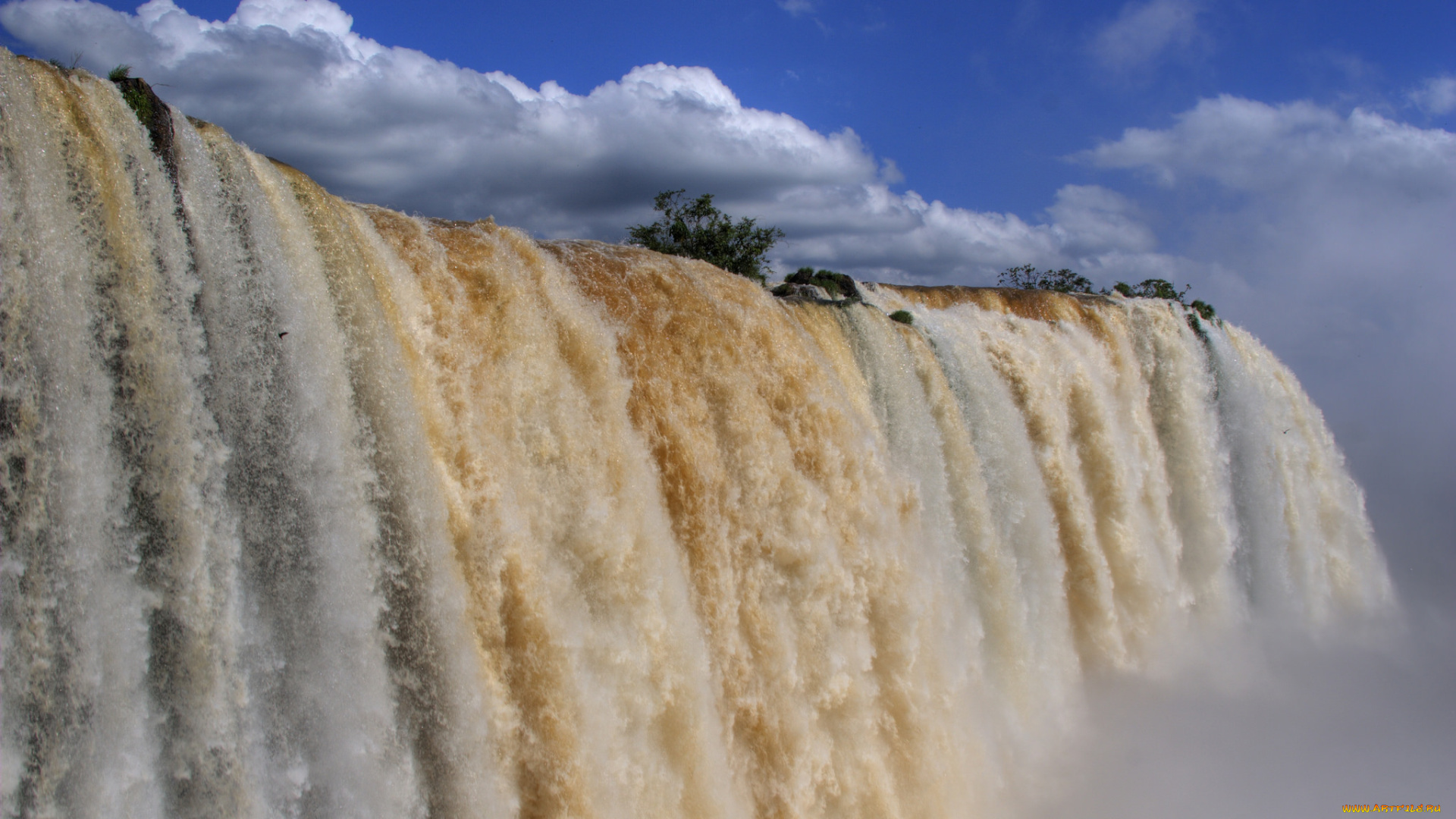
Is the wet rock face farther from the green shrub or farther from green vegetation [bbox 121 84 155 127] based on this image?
the green shrub

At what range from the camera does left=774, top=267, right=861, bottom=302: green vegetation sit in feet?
29.1

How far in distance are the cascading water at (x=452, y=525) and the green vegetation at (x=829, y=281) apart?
4.64 feet

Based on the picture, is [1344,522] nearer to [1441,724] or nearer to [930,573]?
[1441,724]

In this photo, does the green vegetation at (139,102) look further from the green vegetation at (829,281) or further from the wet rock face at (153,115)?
the green vegetation at (829,281)

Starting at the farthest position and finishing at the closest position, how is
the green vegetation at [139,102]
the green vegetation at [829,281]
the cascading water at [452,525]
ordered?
the green vegetation at [829,281] < the green vegetation at [139,102] < the cascading water at [452,525]

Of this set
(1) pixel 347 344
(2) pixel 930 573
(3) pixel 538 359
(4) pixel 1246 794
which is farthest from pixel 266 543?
(4) pixel 1246 794

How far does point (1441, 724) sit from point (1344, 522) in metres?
4.36

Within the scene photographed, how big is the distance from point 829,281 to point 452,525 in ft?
19.4

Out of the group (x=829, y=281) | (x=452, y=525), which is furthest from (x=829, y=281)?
(x=452, y=525)

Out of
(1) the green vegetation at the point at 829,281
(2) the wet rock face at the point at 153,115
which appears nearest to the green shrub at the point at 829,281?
(1) the green vegetation at the point at 829,281

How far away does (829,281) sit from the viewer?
9.12m

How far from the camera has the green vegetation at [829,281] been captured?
8.88 m

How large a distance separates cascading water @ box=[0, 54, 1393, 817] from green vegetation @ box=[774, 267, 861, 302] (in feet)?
4.64

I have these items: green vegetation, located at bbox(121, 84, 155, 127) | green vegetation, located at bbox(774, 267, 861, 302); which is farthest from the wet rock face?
green vegetation, located at bbox(774, 267, 861, 302)
